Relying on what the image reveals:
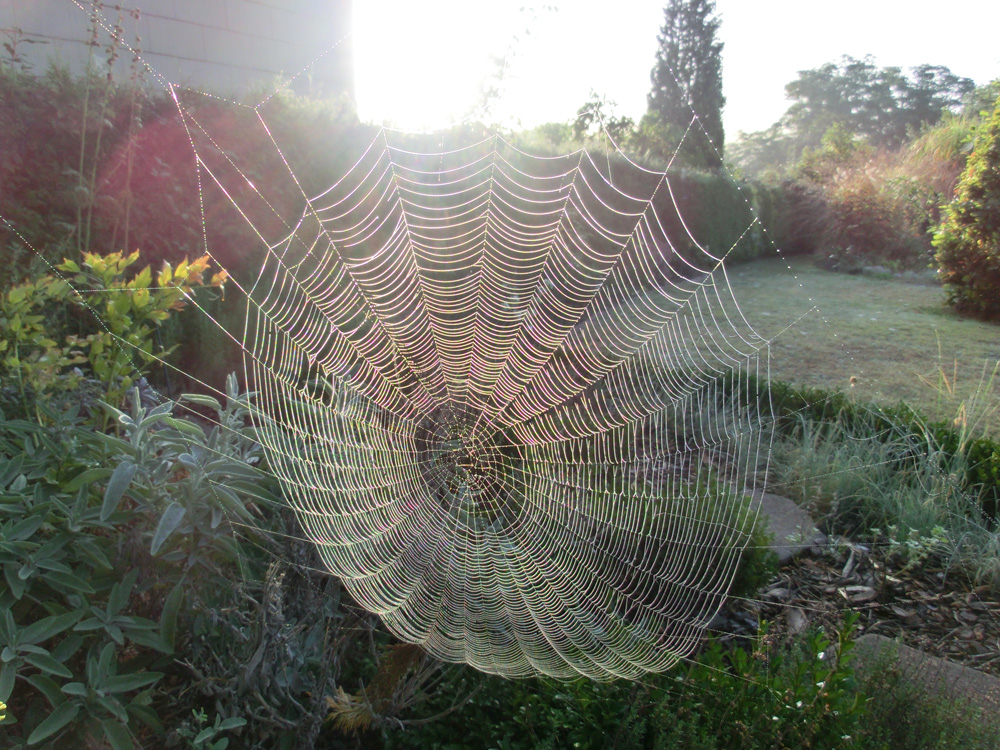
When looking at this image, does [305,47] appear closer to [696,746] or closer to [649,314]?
[649,314]

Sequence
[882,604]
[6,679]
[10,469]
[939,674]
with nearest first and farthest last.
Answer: [6,679] → [10,469] → [939,674] → [882,604]

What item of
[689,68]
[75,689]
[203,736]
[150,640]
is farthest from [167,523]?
[689,68]

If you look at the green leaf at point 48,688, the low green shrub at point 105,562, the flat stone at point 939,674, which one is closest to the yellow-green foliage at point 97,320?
the low green shrub at point 105,562

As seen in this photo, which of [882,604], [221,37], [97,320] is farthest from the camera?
[221,37]

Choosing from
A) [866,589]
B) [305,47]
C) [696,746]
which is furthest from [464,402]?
[305,47]

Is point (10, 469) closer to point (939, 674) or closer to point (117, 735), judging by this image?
point (117, 735)

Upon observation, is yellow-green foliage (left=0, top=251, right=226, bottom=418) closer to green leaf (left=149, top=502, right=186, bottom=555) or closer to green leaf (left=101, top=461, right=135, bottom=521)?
green leaf (left=101, top=461, right=135, bottom=521)
